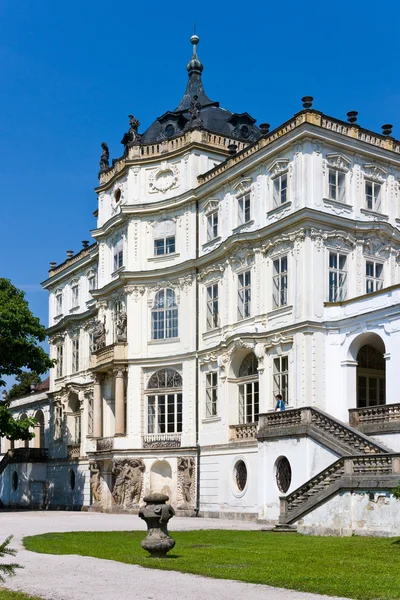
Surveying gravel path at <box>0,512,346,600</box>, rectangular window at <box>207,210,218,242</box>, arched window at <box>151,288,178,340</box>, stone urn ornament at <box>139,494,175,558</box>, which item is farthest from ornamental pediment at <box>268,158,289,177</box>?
gravel path at <box>0,512,346,600</box>

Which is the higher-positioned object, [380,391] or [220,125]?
[220,125]

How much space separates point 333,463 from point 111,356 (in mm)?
20785

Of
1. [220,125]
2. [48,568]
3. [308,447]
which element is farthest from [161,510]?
[220,125]

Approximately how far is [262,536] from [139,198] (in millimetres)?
24302

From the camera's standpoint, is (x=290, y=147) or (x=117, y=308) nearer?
(x=290, y=147)

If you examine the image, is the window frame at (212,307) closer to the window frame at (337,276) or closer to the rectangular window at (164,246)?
the rectangular window at (164,246)

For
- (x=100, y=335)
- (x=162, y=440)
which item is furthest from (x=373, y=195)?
(x=100, y=335)

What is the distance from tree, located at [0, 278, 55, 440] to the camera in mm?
46531

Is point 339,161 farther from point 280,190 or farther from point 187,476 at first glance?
point 187,476

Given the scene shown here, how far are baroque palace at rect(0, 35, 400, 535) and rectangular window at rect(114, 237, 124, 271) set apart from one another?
0.17m

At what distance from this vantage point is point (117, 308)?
155ft

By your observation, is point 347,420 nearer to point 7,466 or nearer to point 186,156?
point 186,156

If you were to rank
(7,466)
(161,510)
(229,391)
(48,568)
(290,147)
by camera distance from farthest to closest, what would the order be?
1. (7,466)
2. (229,391)
3. (290,147)
4. (161,510)
5. (48,568)

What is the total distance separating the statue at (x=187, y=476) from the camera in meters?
40.9
